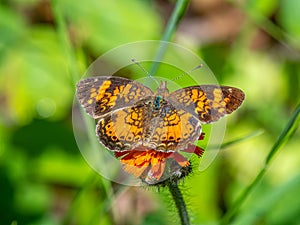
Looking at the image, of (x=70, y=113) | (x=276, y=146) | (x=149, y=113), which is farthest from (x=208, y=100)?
(x=70, y=113)

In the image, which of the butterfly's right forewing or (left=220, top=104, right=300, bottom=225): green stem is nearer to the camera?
the butterfly's right forewing

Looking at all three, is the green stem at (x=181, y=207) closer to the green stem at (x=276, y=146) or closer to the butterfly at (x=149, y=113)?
the butterfly at (x=149, y=113)

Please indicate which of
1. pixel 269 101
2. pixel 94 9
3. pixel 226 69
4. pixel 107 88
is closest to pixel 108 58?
pixel 94 9

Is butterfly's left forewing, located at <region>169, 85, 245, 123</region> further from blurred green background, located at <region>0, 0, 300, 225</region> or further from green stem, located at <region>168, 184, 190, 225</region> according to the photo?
blurred green background, located at <region>0, 0, 300, 225</region>

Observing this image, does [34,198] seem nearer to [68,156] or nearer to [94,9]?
[68,156]

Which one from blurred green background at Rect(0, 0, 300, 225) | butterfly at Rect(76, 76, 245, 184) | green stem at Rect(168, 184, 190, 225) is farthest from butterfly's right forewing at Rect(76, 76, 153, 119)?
blurred green background at Rect(0, 0, 300, 225)

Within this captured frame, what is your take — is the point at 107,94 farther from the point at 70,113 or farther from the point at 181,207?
the point at 70,113
